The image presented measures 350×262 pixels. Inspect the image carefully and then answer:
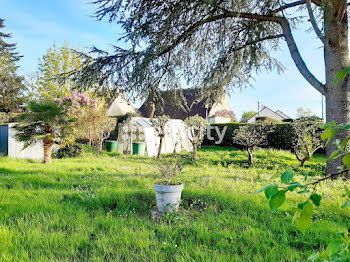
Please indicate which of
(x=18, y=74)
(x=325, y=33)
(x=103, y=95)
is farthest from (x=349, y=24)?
(x=18, y=74)

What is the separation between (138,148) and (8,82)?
20.2 m

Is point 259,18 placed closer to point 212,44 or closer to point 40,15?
point 212,44

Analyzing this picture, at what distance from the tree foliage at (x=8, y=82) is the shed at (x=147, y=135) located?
1752 centimetres

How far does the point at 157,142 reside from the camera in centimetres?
1320

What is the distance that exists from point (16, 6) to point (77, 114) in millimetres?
7400

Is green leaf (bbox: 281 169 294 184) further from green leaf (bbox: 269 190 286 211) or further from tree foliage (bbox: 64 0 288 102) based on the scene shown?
tree foliage (bbox: 64 0 288 102)

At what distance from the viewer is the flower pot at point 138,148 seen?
12.9m

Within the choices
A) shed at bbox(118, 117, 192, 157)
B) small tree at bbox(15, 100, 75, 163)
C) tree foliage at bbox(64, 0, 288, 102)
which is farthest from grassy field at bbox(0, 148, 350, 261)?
shed at bbox(118, 117, 192, 157)

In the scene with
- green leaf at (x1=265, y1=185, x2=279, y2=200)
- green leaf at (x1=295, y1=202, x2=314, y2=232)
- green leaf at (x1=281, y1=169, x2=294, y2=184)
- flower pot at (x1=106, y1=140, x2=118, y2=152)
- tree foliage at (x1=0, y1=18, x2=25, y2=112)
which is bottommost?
flower pot at (x1=106, y1=140, x2=118, y2=152)

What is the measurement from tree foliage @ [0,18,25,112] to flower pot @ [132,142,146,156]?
18.6m

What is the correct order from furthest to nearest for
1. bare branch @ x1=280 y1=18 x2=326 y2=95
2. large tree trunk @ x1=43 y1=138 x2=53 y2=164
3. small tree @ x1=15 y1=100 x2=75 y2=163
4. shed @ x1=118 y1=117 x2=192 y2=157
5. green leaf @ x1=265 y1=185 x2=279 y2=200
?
shed @ x1=118 y1=117 x2=192 y2=157, large tree trunk @ x1=43 y1=138 x2=53 y2=164, small tree @ x1=15 y1=100 x2=75 y2=163, bare branch @ x1=280 y1=18 x2=326 y2=95, green leaf @ x1=265 y1=185 x2=279 y2=200

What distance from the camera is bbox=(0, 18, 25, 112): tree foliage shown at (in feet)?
79.5

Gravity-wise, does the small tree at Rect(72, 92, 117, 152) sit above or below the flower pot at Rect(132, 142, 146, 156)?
above

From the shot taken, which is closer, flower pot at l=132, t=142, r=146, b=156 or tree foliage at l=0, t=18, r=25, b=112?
flower pot at l=132, t=142, r=146, b=156
